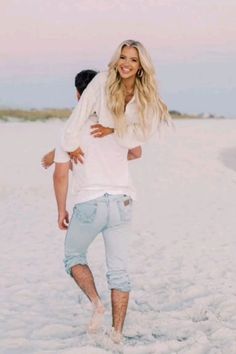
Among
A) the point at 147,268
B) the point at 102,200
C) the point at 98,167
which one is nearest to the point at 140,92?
the point at 98,167

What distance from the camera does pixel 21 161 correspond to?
1831 centimetres

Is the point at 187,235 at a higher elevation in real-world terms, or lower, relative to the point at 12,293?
lower

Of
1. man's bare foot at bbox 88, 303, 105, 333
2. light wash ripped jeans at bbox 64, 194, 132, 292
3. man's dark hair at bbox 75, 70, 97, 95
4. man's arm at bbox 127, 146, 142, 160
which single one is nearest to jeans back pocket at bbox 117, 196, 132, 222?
light wash ripped jeans at bbox 64, 194, 132, 292

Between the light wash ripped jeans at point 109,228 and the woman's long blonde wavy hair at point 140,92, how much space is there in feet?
1.58

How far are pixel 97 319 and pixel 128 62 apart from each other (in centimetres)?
175

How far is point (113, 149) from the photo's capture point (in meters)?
4.53

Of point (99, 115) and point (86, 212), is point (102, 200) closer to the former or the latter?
point (86, 212)

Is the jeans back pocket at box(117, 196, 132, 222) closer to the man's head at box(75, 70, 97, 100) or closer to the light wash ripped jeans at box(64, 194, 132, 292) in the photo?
the light wash ripped jeans at box(64, 194, 132, 292)

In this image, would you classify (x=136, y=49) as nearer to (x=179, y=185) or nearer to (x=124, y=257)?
(x=124, y=257)

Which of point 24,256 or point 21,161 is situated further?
point 21,161

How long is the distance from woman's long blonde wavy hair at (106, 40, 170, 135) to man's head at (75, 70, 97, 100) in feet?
0.99

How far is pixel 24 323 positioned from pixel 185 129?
18.5m

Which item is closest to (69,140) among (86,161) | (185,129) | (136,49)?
(86,161)

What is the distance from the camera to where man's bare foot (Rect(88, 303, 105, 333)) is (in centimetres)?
490
